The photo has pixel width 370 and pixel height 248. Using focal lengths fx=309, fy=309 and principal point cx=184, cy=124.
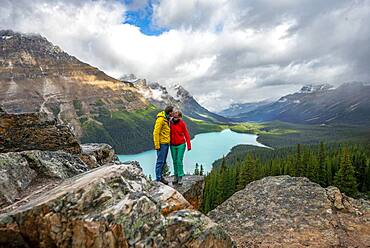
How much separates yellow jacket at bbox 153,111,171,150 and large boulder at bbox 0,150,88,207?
12.5 ft

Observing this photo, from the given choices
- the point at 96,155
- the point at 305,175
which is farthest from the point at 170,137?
the point at 305,175

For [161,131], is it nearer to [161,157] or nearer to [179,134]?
[179,134]

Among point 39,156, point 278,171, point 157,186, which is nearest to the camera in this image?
point 157,186

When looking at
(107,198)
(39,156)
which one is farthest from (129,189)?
(39,156)

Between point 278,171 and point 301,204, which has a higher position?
point 301,204

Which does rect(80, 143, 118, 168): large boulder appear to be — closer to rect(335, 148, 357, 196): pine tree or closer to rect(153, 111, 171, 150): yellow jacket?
rect(153, 111, 171, 150): yellow jacket

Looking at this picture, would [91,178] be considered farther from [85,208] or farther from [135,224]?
[135,224]

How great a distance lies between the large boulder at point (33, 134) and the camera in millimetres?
12867

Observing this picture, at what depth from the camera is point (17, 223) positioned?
→ 282 inches

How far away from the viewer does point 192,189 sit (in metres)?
16.2

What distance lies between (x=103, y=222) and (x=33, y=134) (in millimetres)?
8450

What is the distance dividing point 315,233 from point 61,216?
11.5 meters

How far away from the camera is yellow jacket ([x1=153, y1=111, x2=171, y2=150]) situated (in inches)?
564

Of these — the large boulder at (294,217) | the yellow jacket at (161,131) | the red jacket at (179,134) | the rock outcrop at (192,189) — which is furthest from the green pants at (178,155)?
the large boulder at (294,217)
